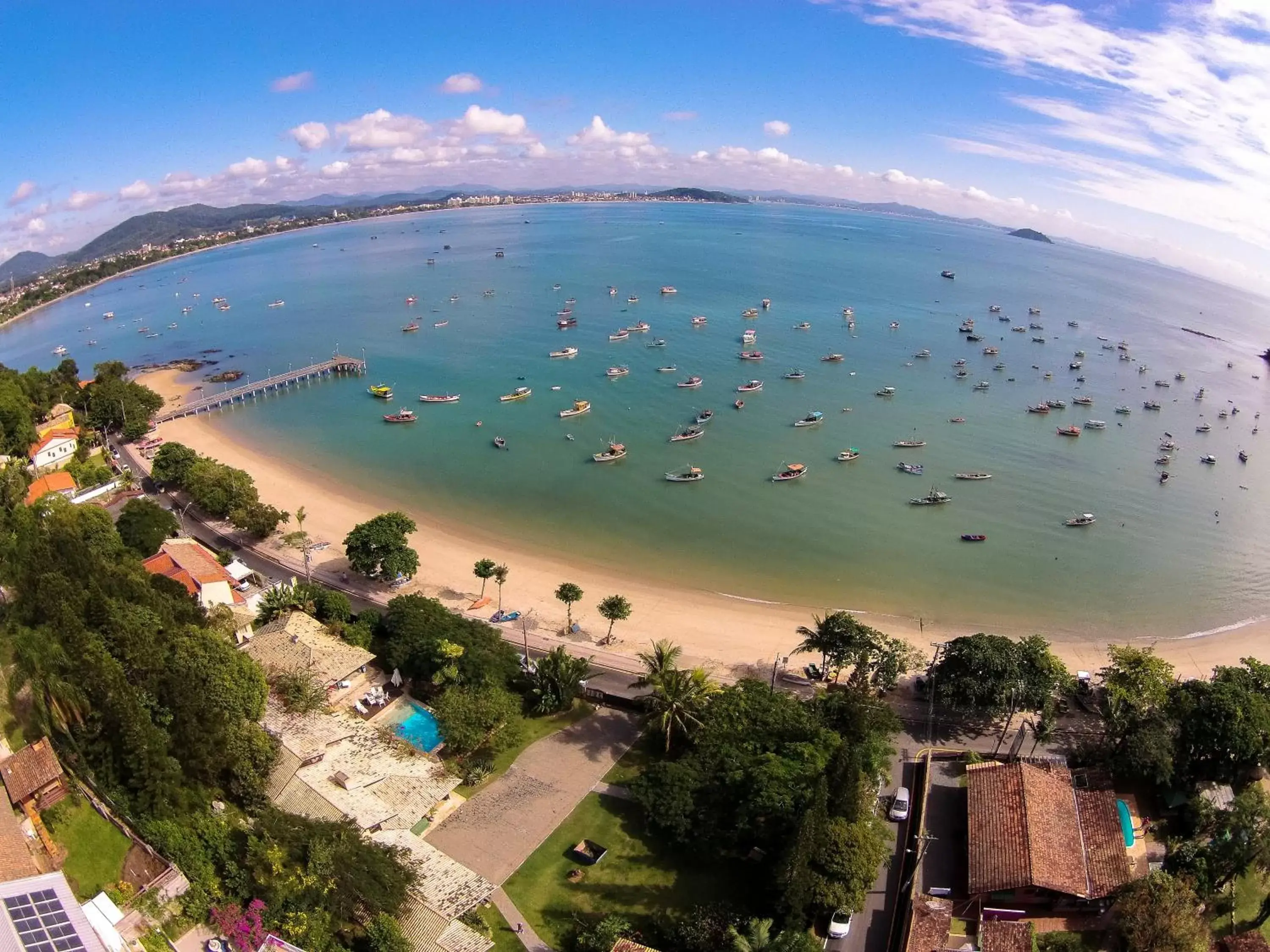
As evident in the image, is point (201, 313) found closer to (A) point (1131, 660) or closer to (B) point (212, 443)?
(B) point (212, 443)

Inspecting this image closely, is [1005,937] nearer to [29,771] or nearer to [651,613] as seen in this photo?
[651,613]

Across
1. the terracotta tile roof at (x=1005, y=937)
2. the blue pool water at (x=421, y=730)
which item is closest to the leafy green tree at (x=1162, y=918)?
the terracotta tile roof at (x=1005, y=937)

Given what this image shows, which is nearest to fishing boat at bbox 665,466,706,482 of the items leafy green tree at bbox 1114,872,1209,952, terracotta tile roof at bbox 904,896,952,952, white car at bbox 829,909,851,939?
terracotta tile roof at bbox 904,896,952,952

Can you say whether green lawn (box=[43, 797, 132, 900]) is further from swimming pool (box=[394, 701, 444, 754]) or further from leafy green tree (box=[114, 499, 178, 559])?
leafy green tree (box=[114, 499, 178, 559])

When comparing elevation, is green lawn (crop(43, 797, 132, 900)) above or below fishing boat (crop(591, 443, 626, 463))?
below

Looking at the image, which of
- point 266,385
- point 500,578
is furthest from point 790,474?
point 266,385

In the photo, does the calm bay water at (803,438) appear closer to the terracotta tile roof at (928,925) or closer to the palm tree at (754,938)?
the terracotta tile roof at (928,925)

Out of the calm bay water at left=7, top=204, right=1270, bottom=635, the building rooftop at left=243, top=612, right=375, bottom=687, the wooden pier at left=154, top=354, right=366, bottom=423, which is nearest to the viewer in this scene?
the building rooftop at left=243, top=612, right=375, bottom=687
